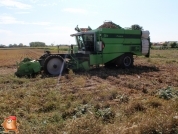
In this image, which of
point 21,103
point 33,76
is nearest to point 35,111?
point 21,103

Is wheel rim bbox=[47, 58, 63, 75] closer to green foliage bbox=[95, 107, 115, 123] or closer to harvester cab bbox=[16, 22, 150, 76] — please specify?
harvester cab bbox=[16, 22, 150, 76]

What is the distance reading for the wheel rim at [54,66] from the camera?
40.5 feet

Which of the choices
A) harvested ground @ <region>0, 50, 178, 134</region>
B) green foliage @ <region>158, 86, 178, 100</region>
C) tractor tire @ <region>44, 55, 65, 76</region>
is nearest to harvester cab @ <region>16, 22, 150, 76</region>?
tractor tire @ <region>44, 55, 65, 76</region>

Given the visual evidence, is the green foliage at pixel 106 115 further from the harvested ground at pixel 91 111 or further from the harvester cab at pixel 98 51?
the harvester cab at pixel 98 51

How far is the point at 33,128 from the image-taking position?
15.4 ft

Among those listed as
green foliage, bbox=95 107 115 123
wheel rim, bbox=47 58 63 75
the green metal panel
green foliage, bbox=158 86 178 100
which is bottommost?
green foliage, bbox=95 107 115 123

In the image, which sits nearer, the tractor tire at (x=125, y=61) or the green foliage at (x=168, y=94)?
the green foliage at (x=168, y=94)

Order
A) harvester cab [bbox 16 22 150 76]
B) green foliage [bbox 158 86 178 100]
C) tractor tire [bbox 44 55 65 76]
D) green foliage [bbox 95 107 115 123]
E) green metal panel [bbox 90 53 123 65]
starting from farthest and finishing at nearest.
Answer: green metal panel [bbox 90 53 123 65] < harvester cab [bbox 16 22 150 76] < tractor tire [bbox 44 55 65 76] < green foliage [bbox 158 86 178 100] < green foliage [bbox 95 107 115 123]

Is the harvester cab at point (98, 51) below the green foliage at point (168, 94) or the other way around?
the other way around

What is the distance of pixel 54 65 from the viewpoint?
1241cm

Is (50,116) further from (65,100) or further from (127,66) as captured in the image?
(127,66)

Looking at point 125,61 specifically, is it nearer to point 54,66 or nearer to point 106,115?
point 54,66

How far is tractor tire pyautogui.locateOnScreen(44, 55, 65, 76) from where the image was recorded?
12.3m

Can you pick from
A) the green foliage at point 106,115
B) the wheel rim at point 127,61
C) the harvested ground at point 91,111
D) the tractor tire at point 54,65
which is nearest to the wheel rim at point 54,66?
the tractor tire at point 54,65
